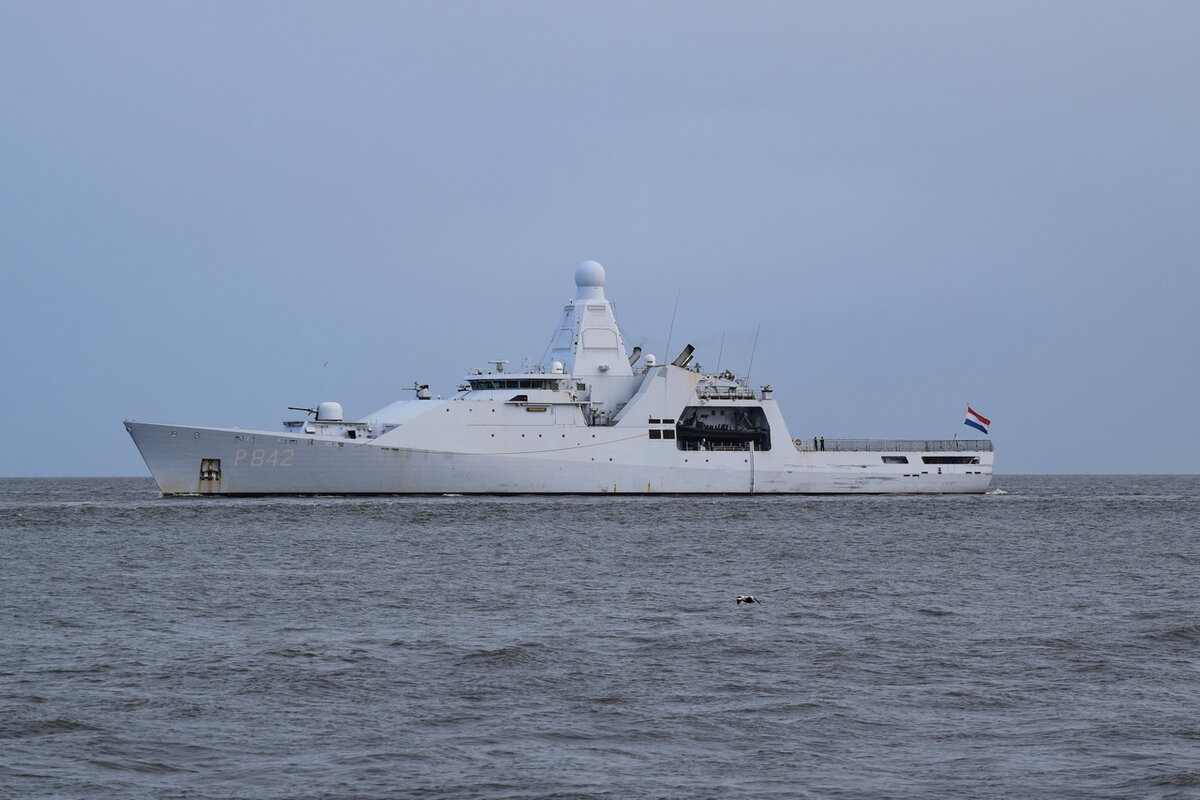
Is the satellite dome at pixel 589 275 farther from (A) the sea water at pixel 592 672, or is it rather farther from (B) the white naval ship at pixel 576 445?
(A) the sea water at pixel 592 672

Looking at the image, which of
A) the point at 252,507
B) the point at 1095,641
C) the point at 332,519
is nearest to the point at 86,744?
the point at 1095,641

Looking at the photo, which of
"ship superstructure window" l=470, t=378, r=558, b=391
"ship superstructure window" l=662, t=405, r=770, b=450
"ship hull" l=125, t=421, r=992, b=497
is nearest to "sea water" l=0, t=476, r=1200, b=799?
"ship hull" l=125, t=421, r=992, b=497

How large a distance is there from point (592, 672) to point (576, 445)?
33.2 meters

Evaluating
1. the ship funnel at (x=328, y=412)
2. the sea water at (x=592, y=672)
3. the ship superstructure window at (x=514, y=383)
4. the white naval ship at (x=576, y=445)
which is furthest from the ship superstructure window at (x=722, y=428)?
the sea water at (x=592, y=672)

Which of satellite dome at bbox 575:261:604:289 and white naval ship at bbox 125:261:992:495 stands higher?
satellite dome at bbox 575:261:604:289

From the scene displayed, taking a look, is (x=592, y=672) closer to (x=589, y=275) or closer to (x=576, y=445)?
(x=576, y=445)

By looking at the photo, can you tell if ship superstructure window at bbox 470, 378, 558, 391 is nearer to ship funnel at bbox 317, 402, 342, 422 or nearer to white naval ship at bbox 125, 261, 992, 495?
white naval ship at bbox 125, 261, 992, 495

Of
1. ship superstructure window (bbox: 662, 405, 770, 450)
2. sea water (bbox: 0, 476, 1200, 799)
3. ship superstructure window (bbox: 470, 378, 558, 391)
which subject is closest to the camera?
sea water (bbox: 0, 476, 1200, 799)

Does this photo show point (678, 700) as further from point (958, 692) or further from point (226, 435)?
point (226, 435)

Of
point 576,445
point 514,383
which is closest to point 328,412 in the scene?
point 514,383

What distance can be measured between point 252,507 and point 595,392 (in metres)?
14.6

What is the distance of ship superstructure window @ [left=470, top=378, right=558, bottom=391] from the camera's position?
4869cm

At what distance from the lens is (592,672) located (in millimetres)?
14922

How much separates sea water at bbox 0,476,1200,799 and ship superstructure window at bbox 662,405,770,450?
20283mm
